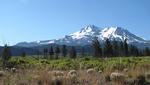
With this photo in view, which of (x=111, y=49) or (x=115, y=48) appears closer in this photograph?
(x=111, y=49)

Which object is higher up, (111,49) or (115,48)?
(115,48)

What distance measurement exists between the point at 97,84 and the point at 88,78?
1462 mm

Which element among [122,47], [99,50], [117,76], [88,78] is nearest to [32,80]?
[88,78]

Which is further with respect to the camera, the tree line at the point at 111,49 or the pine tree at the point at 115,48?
the pine tree at the point at 115,48

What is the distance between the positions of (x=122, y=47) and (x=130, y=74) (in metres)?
125

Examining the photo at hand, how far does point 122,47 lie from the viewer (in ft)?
443

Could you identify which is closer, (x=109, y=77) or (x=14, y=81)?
(x=14, y=81)

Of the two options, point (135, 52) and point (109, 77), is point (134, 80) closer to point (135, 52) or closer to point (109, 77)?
point (109, 77)

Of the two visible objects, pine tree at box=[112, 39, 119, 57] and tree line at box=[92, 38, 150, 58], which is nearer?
tree line at box=[92, 38, 150, 58]

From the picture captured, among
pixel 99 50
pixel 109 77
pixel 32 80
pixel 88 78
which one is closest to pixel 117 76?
pixel 109 77

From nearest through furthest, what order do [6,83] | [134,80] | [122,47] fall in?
[6,83] → [134,80] → [122,47]

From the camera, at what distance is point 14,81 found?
10.5 metres

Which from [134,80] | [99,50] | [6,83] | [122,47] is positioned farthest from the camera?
[122,47]

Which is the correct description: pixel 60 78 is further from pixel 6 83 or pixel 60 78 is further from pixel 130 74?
pixel 130 74
